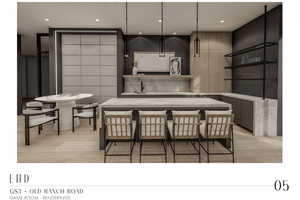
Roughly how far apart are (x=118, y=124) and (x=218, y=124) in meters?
1.33

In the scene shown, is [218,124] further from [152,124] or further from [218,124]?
[152,124]

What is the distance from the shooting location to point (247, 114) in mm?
4535

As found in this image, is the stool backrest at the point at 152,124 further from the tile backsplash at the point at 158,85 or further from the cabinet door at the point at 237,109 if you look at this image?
the tile backsplash at the point at 158,85

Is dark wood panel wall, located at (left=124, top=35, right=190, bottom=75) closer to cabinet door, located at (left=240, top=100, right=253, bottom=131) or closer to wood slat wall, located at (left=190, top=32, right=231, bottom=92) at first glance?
wood slat wall, located at (left=190, top=32, right=231, bottom=92)

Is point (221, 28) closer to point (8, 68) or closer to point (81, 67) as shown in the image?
point (81, 67)

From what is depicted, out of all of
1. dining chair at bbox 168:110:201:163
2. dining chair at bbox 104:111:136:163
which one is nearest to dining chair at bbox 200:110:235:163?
dining chair at bbox 168:110:201:163

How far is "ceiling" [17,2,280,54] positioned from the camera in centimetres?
431

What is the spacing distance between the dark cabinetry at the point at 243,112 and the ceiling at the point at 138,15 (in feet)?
6.58

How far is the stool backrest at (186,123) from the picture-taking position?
107 inches
